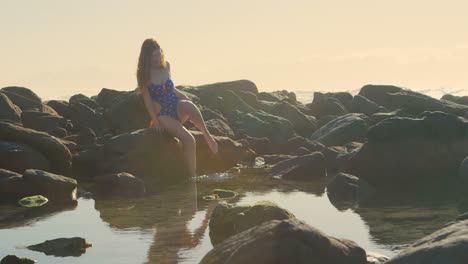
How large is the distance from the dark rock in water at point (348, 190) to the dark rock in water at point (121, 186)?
10.4 ft

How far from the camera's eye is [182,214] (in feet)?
36.5

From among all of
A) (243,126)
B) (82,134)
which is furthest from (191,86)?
(82,134)

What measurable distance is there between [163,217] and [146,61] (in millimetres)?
4606

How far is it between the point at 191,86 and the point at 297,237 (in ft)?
87.3

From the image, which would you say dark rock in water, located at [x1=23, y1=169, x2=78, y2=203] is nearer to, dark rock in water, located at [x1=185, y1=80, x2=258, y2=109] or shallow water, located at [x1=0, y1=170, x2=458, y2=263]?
shallow water, located at [x1=0, y1=170, x2=458, y2=263]

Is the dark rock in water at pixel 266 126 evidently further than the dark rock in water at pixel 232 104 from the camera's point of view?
No

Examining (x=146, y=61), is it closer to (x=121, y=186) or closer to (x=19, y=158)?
(x=121, y=186)

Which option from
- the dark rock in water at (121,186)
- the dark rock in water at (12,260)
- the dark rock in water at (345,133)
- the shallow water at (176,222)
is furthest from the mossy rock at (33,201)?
the dark rock in water at (345,133)

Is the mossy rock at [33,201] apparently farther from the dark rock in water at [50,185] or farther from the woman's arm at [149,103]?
the woman's arm at [149,103]

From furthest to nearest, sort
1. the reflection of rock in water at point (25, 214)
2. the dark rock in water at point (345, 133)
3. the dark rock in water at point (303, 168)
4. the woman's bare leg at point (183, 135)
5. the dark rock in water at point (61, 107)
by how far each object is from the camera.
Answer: the dark rock in water at point (61, 107) → the dark rock in water at point (345, 133) → the dark rock in water at point (303, 168) → the woman's bare leg at point (183, 135) → the reflection of rock in water at point (25, 214)

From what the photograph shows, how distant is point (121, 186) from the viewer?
13.7m

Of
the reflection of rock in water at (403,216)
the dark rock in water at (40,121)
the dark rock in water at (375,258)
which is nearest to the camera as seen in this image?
the dark rock in water at (375,258)

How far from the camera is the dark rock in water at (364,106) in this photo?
2864cm

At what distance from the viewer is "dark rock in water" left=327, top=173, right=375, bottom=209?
12648 millimetres
